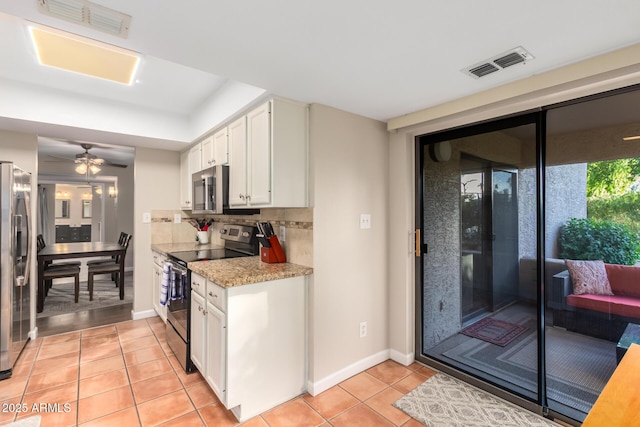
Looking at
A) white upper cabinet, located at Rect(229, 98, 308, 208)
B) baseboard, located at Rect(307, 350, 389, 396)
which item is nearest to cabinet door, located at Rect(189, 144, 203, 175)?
white upper cabinet, located at Rect(229, 98, 308, 208)

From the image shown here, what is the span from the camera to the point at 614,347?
1.80 m

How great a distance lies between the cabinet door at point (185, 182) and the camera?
3.92 meters

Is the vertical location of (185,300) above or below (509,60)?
below

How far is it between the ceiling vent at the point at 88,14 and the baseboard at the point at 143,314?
3.47 m

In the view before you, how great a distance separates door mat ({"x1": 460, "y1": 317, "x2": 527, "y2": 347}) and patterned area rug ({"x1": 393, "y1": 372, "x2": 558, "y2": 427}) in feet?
1.27

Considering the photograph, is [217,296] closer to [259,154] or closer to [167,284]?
[167,284]

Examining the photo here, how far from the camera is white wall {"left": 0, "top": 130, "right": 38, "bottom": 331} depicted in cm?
313

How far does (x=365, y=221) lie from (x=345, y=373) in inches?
49.9

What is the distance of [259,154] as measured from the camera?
2.38 m

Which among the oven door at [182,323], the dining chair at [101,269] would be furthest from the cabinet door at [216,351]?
the dining chair at [101,269]

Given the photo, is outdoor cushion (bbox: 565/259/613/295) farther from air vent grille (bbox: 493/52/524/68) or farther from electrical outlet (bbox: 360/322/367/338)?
electrical outlet (bbox: 360/322/367/338)

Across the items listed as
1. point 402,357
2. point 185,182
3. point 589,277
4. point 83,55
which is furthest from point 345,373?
point 83,55

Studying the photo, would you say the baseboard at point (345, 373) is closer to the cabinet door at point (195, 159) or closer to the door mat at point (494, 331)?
the door mat at point (494, 331)

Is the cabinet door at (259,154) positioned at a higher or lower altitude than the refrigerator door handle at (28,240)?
higher
